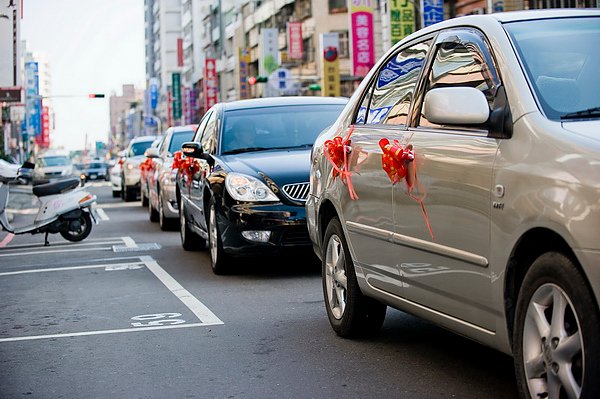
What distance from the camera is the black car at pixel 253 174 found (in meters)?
11.0

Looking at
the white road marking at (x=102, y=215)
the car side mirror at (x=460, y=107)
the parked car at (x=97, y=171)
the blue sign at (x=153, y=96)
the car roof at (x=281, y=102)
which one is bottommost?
the white road marking at (x=102, y=215)

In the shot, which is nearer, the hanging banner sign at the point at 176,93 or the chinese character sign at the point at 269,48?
the chinese character sign at the point at 269,48

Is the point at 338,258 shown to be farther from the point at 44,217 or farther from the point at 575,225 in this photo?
the point at 44,217

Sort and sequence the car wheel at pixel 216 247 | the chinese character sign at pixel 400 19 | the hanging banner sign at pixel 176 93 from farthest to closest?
1. the hanging banner sign at pixel 176 93
2. the chinese character sign at pixel 400 19
3. the car wheel at pixel 216 247

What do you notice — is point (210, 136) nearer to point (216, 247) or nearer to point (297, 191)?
point (216, 247)

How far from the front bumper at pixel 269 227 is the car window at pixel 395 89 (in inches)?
143

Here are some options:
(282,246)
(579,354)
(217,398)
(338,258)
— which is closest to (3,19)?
(282,246)

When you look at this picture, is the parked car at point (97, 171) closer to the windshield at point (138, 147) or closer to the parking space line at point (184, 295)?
the windshield at point (138, 147)

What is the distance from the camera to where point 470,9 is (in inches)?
1513

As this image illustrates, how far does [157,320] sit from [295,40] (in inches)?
2331

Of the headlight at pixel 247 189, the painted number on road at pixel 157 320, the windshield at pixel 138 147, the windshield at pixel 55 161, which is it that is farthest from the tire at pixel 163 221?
→ the windshield at pixel 55 161

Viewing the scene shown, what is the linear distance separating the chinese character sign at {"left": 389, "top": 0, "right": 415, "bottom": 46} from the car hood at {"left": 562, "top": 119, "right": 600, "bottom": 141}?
118ft

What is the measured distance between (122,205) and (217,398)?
82.7ft

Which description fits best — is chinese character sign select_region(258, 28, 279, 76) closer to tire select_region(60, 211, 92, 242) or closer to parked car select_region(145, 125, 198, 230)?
parked car select_region(145, 125, 198, 230)
